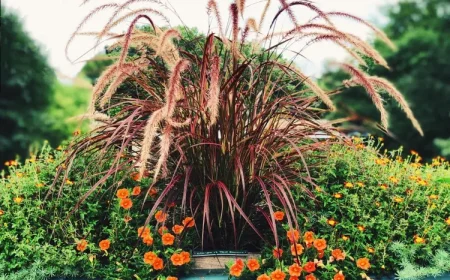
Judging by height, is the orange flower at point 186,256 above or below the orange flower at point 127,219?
below

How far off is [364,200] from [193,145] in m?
1.03

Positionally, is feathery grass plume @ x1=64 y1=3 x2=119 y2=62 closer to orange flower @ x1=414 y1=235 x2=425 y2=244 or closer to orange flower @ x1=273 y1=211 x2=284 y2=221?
orange flower @ x1=273 y1=211 x2=284 y2=221

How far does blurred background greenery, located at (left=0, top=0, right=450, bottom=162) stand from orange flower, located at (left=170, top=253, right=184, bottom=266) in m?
7.05

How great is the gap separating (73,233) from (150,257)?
517mm

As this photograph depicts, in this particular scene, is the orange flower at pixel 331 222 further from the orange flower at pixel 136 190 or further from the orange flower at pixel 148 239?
the orange flower at pixel 136 190

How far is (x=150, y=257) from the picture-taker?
2.81m

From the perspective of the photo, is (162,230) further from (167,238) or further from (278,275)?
(278,275)

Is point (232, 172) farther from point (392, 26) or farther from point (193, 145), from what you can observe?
point (392, 26)

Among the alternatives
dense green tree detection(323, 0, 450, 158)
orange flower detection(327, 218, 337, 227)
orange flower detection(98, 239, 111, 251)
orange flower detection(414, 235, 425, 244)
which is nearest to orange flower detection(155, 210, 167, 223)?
orange flower detection(98, 239, 111, 251)

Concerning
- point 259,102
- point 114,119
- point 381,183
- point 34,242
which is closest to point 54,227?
point 34,242

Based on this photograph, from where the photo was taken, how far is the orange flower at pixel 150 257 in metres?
2.80

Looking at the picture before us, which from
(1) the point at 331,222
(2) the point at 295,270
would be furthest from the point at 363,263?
(2) the point at 295,270

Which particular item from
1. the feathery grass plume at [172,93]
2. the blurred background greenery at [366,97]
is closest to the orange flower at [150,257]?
the feathery grass plume at [172,93]

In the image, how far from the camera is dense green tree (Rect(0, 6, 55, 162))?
1026 centimetres
